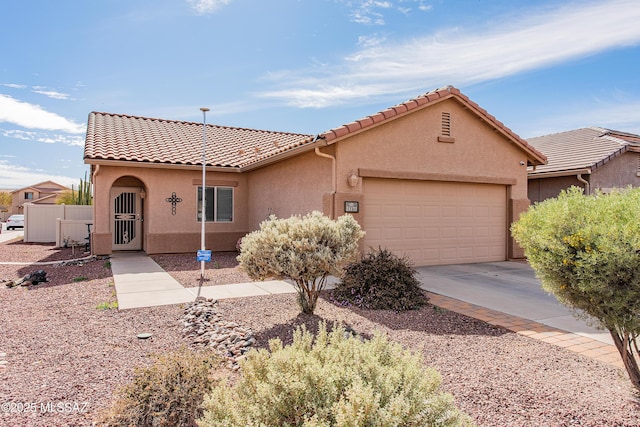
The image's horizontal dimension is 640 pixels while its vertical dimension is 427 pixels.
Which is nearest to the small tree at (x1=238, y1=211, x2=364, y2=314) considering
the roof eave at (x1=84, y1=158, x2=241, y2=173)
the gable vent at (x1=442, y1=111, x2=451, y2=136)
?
the gable vent at (x1=442, y1=111, x2=451, y2=136)

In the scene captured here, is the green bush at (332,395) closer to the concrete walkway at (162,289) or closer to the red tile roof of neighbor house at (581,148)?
the concrete walkway at (162,289)

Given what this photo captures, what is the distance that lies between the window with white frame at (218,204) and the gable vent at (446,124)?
26.2 ft

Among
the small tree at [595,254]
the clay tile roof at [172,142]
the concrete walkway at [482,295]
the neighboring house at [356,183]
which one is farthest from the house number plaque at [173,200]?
the small tree at [595,254]

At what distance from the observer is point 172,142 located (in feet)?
53.0

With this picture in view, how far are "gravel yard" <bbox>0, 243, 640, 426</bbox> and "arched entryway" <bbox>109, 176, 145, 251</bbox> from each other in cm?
727

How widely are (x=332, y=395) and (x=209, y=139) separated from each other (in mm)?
16786

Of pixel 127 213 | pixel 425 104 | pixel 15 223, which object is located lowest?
pixel 15 223

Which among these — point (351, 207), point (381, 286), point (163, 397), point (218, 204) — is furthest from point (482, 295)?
point (218, 204)

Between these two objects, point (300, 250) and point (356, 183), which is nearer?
point (300, 250)

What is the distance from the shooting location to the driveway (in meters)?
6.22

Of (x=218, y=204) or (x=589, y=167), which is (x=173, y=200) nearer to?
(x=218, y=204)

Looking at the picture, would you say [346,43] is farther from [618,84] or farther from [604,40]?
[618,84]

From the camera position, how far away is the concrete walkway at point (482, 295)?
217 inches

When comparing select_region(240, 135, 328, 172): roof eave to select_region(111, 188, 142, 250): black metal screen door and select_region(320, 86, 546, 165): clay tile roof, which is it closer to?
select_region(320, 86, 546, 165): clay tile roof
